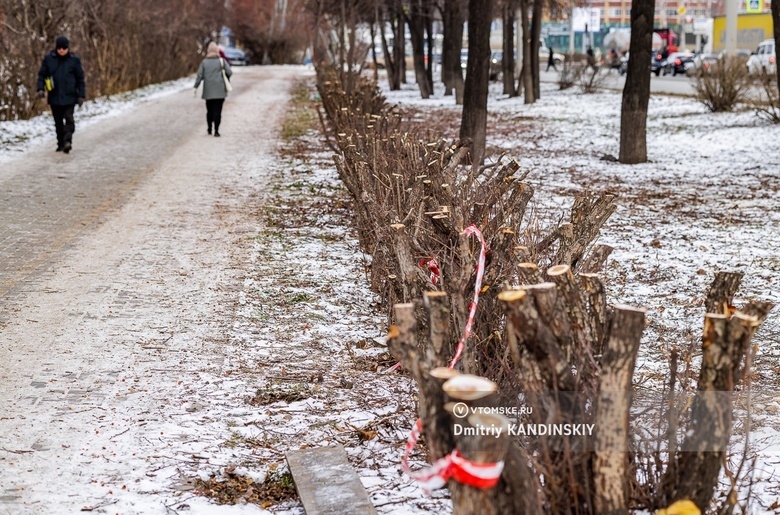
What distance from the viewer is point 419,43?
3241 centimetres

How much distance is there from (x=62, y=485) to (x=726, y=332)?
8.68 feet

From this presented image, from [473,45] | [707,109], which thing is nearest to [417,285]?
[473,45]

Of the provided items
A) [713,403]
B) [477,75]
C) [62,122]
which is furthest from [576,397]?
[62,122]

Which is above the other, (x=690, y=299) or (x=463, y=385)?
(x=463, y=385)

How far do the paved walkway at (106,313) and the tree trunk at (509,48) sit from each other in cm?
1636

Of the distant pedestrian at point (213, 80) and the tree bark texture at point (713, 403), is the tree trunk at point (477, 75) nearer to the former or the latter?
the distant pedestrian at point (213, 80)

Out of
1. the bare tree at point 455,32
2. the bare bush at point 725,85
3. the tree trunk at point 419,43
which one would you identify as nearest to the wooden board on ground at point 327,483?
the bare bush at point 725,85

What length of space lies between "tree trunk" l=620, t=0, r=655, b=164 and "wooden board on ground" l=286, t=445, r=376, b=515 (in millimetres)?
11199

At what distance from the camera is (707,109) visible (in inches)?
878

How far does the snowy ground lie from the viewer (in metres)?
4.32

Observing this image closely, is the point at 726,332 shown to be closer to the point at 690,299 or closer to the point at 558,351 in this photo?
the point at 558,351

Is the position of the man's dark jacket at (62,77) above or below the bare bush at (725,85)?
above

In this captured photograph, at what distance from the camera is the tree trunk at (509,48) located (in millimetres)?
28812

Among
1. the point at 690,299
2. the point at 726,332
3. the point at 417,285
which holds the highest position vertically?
the point at 726,332
